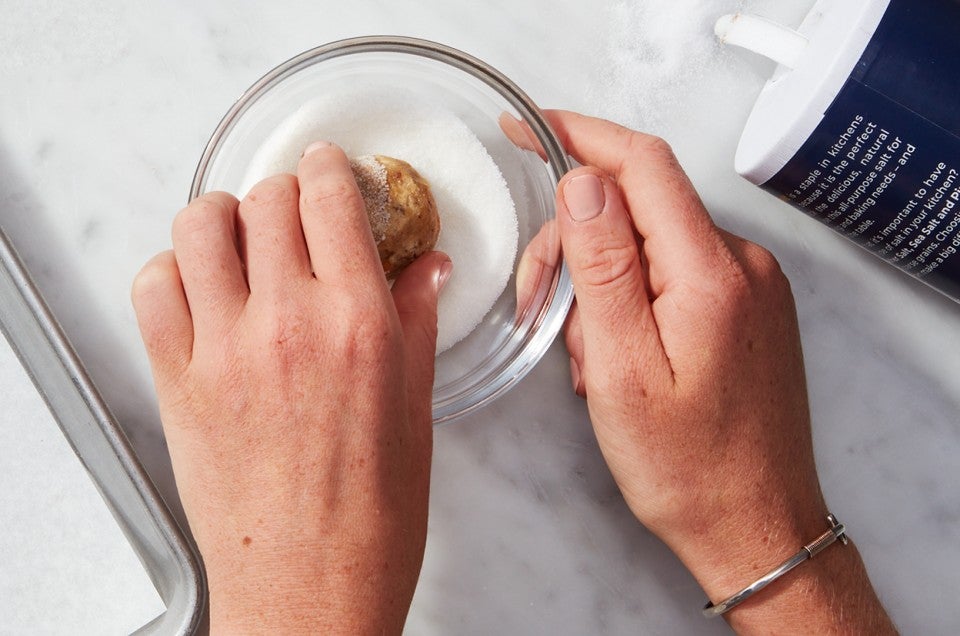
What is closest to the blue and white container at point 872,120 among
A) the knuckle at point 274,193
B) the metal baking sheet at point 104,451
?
the knuckle at point 274,193

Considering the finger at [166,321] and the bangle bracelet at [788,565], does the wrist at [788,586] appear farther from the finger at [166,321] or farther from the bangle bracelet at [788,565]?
the finger at [166,321]

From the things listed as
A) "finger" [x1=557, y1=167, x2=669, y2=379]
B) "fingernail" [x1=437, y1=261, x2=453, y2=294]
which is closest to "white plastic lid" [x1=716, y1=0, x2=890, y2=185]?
"finger" [x1=557, y1=167, x2=669, y2=379]

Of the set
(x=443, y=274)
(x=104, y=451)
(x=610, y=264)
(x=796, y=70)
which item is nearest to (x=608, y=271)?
(x=610, y=264)

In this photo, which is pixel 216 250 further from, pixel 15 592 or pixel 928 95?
pixel 928 95

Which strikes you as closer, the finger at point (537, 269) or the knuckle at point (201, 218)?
the knuckle at point (201, 218)

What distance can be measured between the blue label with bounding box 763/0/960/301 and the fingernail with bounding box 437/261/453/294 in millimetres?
267

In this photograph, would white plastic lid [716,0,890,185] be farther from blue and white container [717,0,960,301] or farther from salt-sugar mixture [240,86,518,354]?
salt-sugar mixture [240,86,518,354]

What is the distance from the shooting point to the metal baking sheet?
0.64 m

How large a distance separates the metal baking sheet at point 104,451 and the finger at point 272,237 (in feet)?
0.74

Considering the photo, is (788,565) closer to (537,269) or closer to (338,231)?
(537,269)

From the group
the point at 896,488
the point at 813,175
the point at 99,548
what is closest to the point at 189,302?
the point at 99,548

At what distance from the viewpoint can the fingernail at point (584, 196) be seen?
55 cm

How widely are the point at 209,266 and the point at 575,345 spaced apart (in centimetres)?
30

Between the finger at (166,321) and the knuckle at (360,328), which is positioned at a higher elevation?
the finger at (166,321)
